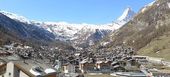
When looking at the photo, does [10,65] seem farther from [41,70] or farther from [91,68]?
[91,68]

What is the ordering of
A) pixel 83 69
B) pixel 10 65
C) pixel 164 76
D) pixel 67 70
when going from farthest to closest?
pixel 83 69 < pixel 67 70 < pixel 164 76 < pixel 10 65

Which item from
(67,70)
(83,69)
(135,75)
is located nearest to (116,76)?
(135,75)

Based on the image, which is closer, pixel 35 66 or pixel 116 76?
pixel 35 66

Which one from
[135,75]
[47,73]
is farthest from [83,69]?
[47,73]

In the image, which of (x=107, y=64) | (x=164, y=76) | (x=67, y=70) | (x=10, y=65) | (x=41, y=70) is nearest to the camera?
(x=10, y=65)

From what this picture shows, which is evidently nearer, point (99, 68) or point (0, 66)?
point (0, 66)

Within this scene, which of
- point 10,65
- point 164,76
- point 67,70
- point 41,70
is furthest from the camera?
point 67,70

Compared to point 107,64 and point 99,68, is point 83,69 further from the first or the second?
point 107,64

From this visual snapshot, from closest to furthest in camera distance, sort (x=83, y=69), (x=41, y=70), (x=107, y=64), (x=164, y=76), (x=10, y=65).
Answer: (x=10, y=65)
(x=41, y=70)
(x=164, y=76)
(x=83, y=69)
(x=107, y=64)
